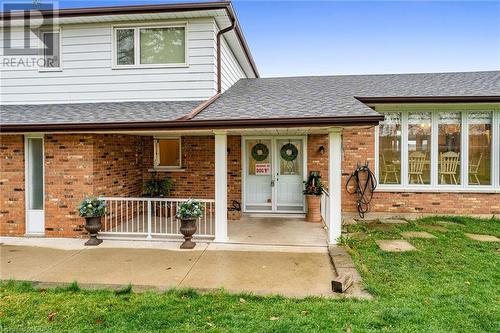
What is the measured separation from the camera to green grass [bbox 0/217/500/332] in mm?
3399

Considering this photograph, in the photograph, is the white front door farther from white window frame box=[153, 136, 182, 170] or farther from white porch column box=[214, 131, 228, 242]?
white porch column box=[214, 131, 228, 242]

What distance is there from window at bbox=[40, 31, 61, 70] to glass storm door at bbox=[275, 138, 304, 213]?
6641 millimetres

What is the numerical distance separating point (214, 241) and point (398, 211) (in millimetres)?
5544

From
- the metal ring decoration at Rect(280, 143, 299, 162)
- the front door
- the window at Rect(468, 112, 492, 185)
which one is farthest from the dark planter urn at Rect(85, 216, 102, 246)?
the window at Rect(468, 112, 492, 185)

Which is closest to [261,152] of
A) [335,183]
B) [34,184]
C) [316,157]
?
[316,157]

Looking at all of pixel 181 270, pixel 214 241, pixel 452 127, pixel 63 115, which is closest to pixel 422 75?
pixel 452 127

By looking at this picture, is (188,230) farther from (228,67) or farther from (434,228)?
(434,228)

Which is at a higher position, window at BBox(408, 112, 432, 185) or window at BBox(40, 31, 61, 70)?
window at BBox(40, 31, 61, 70)

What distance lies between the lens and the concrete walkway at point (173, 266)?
15.2 ft

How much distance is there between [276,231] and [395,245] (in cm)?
266

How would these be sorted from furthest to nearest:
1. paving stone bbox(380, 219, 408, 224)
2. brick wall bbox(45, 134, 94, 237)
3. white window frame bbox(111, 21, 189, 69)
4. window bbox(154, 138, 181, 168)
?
window bbox(154, 138, 181, 168)
paving stone bbox(380, 219, 408, 224)
white window frame bbox(111, 21, 189, 69)
brick wall bbox(45, 134, 94, 237)

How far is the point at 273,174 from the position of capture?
9.59 m

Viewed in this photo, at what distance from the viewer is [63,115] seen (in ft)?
24.2

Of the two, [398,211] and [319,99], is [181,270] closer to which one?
[319,99]
